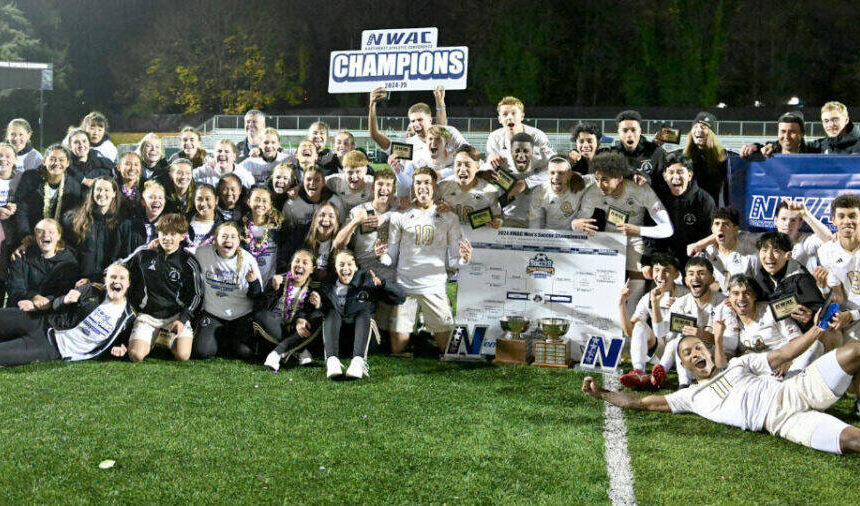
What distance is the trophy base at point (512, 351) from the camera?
7371mm

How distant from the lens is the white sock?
270 inches

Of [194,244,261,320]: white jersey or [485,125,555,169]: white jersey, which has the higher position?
[485,125,555,169]: white jersey

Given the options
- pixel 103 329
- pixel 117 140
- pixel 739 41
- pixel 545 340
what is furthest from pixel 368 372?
pixel 739 41

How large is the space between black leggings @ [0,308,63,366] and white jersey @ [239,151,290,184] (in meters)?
2.82

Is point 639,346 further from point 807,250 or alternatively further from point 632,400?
→ point 807,250

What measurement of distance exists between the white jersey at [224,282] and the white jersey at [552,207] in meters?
2.62

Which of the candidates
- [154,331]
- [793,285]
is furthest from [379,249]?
[793,285]

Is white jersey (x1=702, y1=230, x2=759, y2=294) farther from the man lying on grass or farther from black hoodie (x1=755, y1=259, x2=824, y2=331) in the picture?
the man lying on grass

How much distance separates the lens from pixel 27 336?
7.06 m

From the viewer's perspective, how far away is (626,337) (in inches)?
315

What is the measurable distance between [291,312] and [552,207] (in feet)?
8.47

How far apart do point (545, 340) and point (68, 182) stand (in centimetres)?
508

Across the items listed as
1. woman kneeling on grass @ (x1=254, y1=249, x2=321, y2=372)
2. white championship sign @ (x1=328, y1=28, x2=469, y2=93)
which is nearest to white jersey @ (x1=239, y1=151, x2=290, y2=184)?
white championship sign @ (x1=328, y1=28, x2=469, y2=93)

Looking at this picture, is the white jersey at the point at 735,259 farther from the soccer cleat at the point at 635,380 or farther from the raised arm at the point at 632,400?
the raised arm at the point at 632,400
